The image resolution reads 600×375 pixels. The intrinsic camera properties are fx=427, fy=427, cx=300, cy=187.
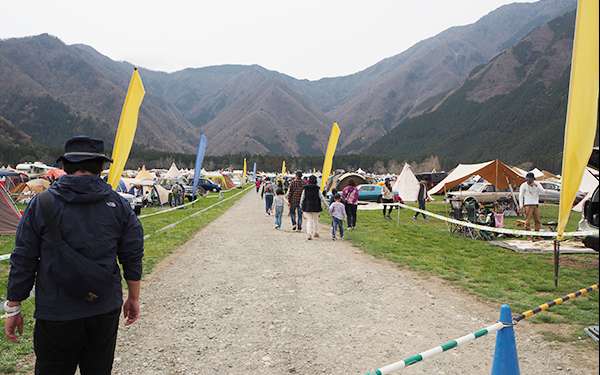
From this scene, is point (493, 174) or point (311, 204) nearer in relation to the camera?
point (311, 204)

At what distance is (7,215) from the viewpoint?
13211 millimetres

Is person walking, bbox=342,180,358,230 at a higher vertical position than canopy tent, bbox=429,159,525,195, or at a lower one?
lower

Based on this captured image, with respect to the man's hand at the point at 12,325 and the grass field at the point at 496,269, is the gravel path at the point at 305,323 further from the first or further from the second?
the man's hand at the point at 12,325

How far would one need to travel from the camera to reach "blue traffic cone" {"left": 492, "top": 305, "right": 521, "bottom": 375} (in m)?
3.30

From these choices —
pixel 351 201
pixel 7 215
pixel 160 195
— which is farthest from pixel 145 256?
pixel 160 195

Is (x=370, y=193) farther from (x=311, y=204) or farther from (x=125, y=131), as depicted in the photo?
(x=125, y=131)

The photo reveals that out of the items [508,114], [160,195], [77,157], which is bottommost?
[160,195]

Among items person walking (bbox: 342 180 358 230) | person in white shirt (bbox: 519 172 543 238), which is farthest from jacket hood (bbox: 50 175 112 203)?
person in white shirt (bbox: 519 172 543 238)

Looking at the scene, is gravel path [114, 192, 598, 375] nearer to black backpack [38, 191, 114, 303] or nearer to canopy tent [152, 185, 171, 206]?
black backpack [38, 191, 114, 303]

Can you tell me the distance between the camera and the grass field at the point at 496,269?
557 cm

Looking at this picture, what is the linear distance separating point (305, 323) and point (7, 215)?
12.2 m

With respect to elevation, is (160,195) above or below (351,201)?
below

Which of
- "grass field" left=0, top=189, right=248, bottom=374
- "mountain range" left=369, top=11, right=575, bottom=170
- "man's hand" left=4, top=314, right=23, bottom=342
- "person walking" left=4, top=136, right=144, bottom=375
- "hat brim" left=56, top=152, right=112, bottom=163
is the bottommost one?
"grass field" left=0, top=189, right=248, bottom=374

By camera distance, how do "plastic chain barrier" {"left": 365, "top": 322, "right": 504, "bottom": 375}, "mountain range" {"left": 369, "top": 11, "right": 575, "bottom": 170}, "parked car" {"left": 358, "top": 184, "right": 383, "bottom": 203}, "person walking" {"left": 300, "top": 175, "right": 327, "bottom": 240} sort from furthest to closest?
1. "mountain range" {"left": 369, "top": 11, "right": 575, "bottom": 170}
2. "parked car" {"left": 358, "top": 184, "right": 383, "bottom": 203}
3. "person walking" {"left": 300, "top": 175, "right": 327, "bottom": 240}
4. "plastic chain barrier" {"left": 365, "top": 322, "right": 504, "bottom": 375}
